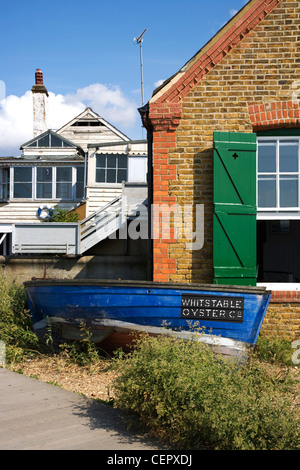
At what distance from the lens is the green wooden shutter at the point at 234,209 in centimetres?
737

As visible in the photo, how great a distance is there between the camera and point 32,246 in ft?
50.6

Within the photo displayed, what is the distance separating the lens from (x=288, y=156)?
7.68 metres

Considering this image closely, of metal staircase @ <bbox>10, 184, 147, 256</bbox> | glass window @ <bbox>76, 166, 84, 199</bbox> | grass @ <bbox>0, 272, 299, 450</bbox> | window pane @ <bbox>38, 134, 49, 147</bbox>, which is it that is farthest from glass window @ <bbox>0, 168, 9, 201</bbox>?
grass @ <bbox>0, 272, 299, 450</bbox>

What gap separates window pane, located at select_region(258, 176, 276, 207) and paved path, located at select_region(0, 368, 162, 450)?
4142 millimetres

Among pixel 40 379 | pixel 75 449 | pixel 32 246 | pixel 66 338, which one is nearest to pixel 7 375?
pixel 40 379

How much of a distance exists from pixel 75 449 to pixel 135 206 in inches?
477

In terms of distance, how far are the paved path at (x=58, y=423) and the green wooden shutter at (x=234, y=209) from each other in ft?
10.1

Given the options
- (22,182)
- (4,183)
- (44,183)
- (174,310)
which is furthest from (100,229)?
(174,310)

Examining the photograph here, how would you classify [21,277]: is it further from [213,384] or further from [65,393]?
[213,384]

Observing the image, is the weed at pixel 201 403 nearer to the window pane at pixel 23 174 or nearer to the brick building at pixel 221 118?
the brick building at pixel 221 118

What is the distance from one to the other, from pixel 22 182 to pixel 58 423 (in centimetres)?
1760

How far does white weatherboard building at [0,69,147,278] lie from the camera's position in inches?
604

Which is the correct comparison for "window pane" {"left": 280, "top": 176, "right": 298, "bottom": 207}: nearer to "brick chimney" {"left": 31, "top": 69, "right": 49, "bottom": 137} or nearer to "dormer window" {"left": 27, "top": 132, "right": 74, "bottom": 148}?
"dormer window" {"left": 27, "top": 132, "right": 74, "bottom": 148}

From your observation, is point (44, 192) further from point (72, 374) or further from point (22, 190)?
point (72, 374)
